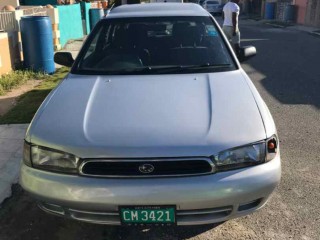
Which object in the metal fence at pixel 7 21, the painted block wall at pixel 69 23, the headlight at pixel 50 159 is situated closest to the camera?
the headlight at pixel 50 159

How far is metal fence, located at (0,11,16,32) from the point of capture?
8.84 metres

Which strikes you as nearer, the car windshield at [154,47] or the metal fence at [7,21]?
the car windshield at [154,47]

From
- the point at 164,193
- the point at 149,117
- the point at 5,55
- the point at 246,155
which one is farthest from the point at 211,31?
the point at 5,55

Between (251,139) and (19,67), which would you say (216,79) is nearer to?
(251,139)

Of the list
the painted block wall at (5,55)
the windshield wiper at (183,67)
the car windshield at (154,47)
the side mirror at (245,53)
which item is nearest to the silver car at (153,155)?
the windshield wiper at (183,67)

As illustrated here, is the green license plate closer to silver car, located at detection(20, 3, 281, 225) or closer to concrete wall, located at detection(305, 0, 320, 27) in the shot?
silver car, located at detection(20, 3, 281, 225)

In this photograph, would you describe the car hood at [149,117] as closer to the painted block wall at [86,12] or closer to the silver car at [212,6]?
the painted block wall at [86,12]

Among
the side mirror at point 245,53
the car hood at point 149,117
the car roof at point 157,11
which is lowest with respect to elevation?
the car hood at point 149,117

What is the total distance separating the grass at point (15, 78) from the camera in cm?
761

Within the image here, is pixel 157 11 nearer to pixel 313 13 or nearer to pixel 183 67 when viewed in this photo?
pixel 183 67

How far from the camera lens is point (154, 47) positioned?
406 centimetres

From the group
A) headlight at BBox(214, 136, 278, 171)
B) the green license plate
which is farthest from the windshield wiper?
the green license plate

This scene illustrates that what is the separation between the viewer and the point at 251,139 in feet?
→ 8.77

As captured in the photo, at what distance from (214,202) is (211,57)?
5.82 feet
